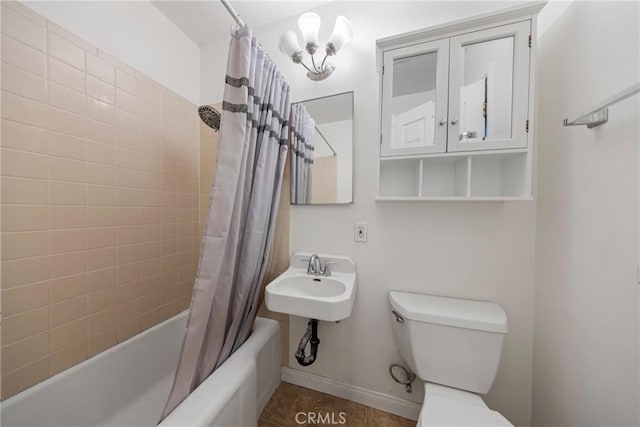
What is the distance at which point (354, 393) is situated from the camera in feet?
4.05

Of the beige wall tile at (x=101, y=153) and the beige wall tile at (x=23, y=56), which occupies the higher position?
the beige wall tile at (x=23, y=56)

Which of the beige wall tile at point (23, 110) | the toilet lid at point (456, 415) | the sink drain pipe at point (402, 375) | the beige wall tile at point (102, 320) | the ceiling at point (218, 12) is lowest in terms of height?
the sink drain pipe at point (402, 375)

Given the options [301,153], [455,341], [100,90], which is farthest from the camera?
[301,153]

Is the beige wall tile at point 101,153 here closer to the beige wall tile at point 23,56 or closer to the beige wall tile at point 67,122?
the beige wall tile at point 67,122

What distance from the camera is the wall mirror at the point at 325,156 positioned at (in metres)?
1.23

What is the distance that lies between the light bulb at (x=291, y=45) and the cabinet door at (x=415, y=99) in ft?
1.55

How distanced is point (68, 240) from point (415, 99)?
1.73 metres

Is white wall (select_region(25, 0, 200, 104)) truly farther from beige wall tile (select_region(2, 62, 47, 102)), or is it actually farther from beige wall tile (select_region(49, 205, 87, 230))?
beige wall tile (select_region(49, 205, 87, 230))

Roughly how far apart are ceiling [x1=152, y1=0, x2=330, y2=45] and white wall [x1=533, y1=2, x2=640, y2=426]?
1.25m

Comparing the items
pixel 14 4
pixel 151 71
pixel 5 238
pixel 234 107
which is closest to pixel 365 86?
pixel 234 107

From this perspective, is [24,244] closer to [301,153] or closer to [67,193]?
[67,193]

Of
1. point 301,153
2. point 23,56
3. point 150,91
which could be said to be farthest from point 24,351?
point 301,153

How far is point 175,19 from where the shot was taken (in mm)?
1370

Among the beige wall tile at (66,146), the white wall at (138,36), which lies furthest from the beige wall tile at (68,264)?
the white wall at (138,36)
